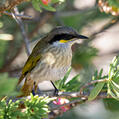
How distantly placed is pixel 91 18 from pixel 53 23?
0.55 metres

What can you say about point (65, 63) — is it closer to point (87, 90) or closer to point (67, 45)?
point (67, 45)

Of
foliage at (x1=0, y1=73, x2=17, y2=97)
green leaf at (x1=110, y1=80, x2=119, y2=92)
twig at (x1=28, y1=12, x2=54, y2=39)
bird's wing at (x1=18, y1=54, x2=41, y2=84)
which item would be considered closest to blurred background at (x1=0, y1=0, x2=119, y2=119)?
twig at (x1=28, y1=12, x2=54, y2=39)

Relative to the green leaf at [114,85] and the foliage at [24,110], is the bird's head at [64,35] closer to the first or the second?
the green leaf at [114,85]

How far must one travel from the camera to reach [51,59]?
2980 mm

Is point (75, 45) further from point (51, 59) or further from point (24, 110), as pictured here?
point (24, 110)

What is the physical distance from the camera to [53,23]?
4.03 meters

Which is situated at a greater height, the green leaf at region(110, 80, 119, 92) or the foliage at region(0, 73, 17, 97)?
the foliage at region(0, 73, 17, 97)

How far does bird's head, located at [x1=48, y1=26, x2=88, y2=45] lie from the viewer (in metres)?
2.89

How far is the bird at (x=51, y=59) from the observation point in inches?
114

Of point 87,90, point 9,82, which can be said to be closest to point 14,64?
point 87,90

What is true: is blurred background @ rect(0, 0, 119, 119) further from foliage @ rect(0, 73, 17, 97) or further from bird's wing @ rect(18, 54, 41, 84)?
foliage @ rect(0, 73, 17, 97)

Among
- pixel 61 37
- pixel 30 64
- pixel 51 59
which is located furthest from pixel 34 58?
pixel 61 37

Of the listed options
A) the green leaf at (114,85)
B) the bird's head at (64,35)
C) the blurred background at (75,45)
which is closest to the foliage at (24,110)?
the green leaf at (114,85)

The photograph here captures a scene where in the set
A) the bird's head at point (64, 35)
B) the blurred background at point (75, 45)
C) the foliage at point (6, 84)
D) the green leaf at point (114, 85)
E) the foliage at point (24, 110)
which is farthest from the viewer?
the blurred background at point (75, 45)
